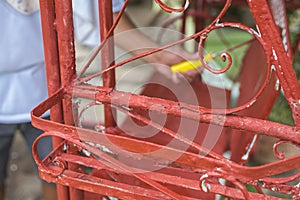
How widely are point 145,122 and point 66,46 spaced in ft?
0.72

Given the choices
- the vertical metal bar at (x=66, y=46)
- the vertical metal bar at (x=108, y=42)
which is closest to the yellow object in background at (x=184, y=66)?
the vertical metal bar at (x=108, y=42)

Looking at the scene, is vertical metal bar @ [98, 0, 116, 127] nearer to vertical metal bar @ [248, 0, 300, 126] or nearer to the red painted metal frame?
the red painted metal frame

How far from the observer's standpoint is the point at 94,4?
1.38m

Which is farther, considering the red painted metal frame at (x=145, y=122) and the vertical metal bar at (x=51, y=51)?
the vertical metal bar at (x=51, y=51)

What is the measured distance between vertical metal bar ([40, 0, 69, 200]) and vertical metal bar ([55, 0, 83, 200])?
2 centimetres

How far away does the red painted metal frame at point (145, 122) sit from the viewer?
0.75 metres

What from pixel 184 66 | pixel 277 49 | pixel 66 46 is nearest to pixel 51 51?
pixel 66 46

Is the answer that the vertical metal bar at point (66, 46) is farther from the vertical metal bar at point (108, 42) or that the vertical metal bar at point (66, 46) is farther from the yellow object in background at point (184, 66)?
the yellow object in background at point (184, 66)

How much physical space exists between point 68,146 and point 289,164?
0.46m

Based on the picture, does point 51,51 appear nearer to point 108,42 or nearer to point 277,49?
point 108,42

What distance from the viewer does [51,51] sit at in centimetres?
90

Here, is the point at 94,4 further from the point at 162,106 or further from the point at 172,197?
the point at 172,197

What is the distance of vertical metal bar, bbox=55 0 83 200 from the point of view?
33.7 inches

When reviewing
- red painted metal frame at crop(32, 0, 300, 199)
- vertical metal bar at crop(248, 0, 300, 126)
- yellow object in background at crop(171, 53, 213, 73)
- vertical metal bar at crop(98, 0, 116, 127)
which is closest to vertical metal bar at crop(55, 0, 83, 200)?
red painted metal frame at crop(32, 0, 300, 199)
